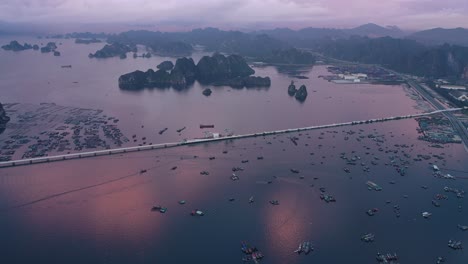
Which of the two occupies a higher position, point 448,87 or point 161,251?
point 448,87

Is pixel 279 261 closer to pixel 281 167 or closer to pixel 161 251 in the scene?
pixel 161 251

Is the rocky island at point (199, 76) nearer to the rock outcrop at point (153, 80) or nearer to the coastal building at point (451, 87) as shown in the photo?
the rock outcrop at point (153, 80)

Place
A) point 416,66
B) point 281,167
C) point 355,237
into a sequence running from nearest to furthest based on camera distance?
1. point 355,237
2. point 281,167
3. point 416,66

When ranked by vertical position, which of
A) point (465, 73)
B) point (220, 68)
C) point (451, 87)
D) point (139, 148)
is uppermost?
point (465, 73)

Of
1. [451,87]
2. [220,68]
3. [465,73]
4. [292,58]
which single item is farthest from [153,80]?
[465,73]

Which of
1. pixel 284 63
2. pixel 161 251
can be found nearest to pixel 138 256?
pixel 161 251

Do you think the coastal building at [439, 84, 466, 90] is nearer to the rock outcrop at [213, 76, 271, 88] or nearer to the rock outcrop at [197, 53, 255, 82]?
the rock outcrop at [213, 76, 271, 88]

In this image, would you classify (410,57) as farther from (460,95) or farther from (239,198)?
(239,198)

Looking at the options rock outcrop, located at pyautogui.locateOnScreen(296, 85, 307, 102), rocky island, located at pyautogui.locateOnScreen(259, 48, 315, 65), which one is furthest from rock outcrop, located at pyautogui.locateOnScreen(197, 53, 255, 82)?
rock outcrop, located at pyautogui.locateOnScreen(296, 85, 307, 102)
